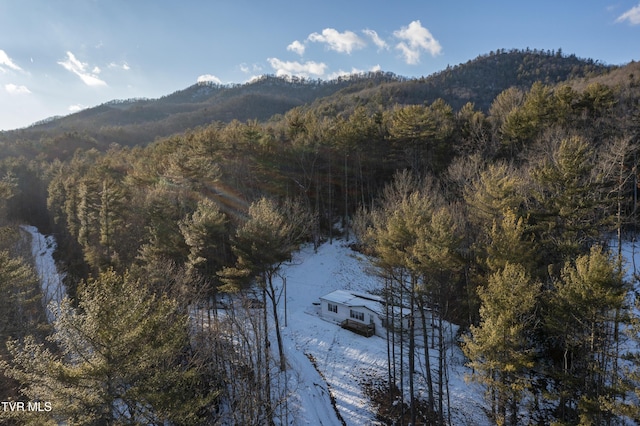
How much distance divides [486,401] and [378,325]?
718 cm

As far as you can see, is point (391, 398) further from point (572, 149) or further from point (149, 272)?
point (572, 149)

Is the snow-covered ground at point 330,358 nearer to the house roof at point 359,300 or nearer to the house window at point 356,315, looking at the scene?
the house window at point 356,315

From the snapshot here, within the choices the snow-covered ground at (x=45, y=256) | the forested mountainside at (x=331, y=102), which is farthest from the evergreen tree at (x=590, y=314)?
the forested mountainside at (x=331, y=102)

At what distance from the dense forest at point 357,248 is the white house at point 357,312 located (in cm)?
161

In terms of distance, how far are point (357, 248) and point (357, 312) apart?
894 centimetres

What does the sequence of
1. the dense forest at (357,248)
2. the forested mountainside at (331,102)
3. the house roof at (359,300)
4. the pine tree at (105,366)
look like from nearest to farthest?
the pine tree at (105,366), the dense forest at (357,248), the house roof at (359,300), the forested mountainside at (331,102)

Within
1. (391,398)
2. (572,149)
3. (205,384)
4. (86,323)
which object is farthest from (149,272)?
(572,149)

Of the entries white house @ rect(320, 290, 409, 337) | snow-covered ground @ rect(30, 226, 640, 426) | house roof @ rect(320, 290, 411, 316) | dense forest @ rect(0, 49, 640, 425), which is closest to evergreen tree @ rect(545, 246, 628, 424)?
dense forest @ rect(0, 49, 640, 425)

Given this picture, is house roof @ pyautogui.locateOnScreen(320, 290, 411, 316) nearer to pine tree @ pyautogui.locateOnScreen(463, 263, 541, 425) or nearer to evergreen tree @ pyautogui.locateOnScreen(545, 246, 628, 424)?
pine tree @ pyautogui.locateOnScreen(463, 263, 541, 425)

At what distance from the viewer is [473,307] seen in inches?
635

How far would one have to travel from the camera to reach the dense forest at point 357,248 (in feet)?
27.5

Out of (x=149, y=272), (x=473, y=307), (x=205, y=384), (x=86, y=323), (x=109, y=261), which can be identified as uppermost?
(x=86, y=323)

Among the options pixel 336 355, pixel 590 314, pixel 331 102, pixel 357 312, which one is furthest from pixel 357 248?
pixel 331 102

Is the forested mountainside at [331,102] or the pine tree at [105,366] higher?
the forested mountainside at [331,102]
